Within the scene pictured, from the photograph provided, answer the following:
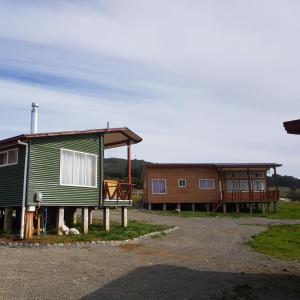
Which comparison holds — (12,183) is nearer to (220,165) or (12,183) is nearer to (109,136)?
(109,136)

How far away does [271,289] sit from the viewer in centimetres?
995

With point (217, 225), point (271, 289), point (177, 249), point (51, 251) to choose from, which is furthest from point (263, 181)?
point (271, 289)

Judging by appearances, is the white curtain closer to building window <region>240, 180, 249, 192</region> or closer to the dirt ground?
the dirt ground

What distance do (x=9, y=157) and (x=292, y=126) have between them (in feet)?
41.7

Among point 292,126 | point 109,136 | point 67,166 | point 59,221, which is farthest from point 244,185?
point 292,126

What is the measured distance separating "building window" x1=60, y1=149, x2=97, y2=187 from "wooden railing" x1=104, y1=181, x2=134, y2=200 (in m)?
0.73

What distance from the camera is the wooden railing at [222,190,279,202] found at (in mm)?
36938

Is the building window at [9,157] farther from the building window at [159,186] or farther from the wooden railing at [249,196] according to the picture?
the wooden railing at [249,196]

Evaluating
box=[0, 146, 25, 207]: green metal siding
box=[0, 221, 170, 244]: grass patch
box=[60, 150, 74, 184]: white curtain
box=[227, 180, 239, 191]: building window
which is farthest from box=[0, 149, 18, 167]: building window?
box=[227, 180, 239, 191]: building window

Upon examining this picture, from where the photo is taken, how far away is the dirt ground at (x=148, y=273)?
372 inches

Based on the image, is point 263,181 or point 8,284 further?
point 263,181

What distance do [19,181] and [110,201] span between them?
4.91m

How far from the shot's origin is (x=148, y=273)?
38.1ft

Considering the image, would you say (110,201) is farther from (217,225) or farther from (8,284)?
(8,284)
